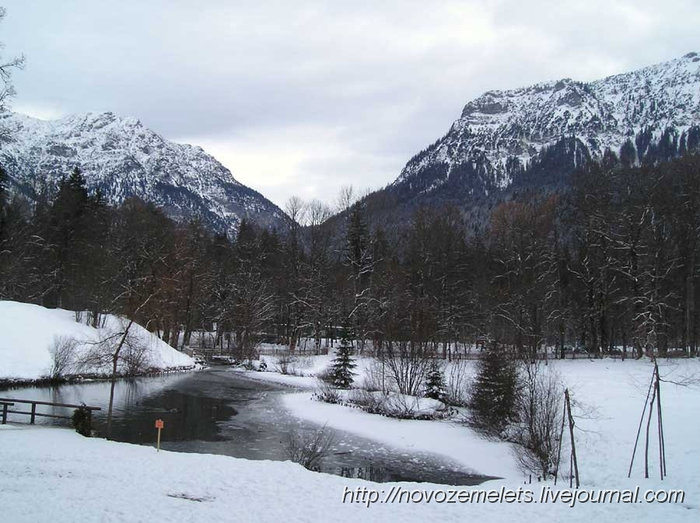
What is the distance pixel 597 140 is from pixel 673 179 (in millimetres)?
134850

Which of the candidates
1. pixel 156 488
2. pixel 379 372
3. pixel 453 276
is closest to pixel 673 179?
pixel 453 276

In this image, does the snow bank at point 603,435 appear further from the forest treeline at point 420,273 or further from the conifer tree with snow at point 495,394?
the forest treeline at point 420,273

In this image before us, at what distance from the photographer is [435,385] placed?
30.4 m

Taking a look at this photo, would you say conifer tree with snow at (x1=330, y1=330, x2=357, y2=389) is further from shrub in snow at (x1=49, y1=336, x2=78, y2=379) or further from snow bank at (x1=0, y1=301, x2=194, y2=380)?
shrub in snow at (x1=49, y1=336, x2=78, y2=379)

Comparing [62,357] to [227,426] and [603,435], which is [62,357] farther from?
[603,435]

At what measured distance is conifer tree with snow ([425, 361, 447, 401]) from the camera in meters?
30.2

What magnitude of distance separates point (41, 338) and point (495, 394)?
3197 cm

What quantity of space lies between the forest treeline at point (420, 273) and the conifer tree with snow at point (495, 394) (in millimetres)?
7849

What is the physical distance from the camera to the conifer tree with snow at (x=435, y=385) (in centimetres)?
3020

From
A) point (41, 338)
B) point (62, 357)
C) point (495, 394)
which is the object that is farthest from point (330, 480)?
point (41, 338)

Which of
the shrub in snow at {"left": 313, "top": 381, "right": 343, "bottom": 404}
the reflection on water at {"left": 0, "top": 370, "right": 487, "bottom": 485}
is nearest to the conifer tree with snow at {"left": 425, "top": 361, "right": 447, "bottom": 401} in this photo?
the shrub in snow at {"left": 313, "top": 381, "right": 343, "bottom": 404}

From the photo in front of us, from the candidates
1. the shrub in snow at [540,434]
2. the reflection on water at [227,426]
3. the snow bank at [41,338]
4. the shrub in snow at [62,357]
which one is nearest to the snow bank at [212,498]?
the shrub in snow at [540,434]

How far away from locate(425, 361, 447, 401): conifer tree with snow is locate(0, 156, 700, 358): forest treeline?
1937 mm

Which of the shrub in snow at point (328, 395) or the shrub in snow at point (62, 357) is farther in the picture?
the shrub in snow at point (62, 357)
